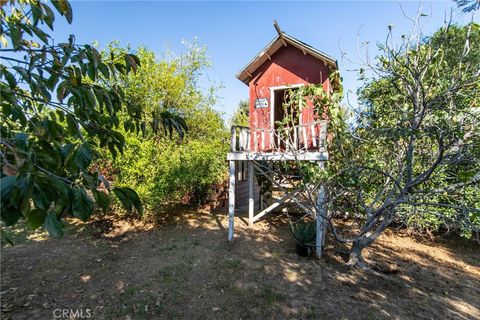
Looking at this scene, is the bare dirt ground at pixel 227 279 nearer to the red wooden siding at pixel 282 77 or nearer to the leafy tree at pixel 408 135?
the leafy tree at pixel 408 135

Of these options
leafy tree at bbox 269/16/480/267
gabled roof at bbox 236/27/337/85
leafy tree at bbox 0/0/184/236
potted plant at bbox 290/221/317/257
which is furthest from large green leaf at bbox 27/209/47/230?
gabled roof at bbox 236/27/337/85

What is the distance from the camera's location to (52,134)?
1.50m

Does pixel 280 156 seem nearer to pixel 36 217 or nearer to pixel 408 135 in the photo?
pixel 408 135

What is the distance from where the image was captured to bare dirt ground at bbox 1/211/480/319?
386 centimetres

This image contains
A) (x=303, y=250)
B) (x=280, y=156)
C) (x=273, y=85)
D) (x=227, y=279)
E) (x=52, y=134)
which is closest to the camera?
(x=52, y=134)

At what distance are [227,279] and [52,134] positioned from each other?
4048mm

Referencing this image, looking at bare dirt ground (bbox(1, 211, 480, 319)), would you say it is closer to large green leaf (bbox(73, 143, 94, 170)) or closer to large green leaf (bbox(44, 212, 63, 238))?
large green leaf (bbox(73, 143, 94, 170))

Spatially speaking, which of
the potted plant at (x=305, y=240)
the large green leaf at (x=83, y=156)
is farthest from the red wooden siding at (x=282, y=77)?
the large green leaf at (x=83, y=156)

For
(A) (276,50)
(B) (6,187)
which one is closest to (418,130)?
(B) (6,187)

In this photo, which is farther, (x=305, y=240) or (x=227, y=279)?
(x=305, y=240)

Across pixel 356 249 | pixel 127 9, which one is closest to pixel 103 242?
pixel 127 9

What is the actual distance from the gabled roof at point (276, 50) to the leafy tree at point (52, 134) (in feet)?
18.3

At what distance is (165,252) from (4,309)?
2749mm

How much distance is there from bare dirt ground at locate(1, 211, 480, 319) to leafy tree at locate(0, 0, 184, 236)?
3.13m
